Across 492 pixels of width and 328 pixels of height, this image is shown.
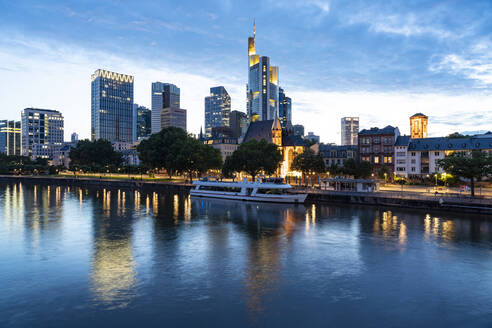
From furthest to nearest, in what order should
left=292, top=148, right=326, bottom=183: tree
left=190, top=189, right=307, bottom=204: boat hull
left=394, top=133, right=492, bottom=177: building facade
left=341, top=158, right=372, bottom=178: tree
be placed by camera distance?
left=292, top=148, right=326, bottom=183: tree < left=394, top=133, right=492, bottom=177: building facade < left=341, top=158, right=372, bottom=178: tree < left=190, top=189, right=307, bottom=204: boat hull

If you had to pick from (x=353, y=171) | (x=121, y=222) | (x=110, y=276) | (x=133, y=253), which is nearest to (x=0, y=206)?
(x=121, y=222)

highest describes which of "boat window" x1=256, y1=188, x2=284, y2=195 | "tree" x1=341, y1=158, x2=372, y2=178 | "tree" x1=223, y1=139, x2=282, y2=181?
"tree" x1=223, y1=139, x2=282, y2=181

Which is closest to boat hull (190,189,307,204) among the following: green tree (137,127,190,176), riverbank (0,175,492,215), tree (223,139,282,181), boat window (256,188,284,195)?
boat window (256,188,284,195)

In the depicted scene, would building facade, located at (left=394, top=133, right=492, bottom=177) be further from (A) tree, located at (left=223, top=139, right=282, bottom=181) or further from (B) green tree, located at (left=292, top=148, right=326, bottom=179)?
(A) tree, located at (left=223, top=139, right=282, bottom=181)

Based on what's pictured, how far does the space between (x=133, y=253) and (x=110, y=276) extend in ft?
26.5

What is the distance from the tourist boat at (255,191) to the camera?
89.1m

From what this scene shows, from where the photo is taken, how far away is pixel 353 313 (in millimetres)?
26125

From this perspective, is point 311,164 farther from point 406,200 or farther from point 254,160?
point 406,200

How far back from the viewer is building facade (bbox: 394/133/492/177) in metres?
120

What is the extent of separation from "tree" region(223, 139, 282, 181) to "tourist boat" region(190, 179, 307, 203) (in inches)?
798

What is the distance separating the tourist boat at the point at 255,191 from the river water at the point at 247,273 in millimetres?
25333

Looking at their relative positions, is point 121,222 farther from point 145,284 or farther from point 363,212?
point 363,212

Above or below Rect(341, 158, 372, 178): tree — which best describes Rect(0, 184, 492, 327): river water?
below

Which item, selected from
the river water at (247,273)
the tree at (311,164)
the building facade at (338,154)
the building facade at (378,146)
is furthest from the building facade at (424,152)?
the river water at (247,273)
